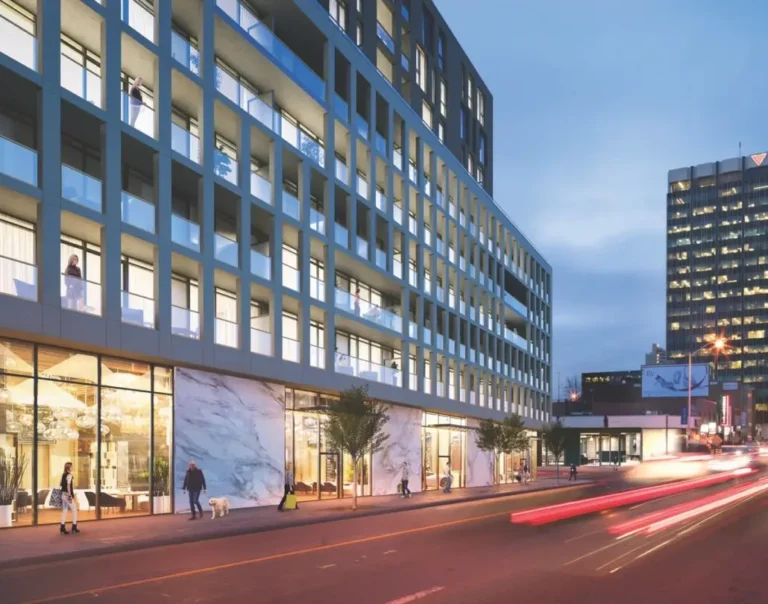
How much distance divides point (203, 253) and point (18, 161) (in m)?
7.82

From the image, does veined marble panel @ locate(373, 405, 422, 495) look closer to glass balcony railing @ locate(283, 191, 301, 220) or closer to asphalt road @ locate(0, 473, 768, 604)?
glass balcony railing @ locate(283, 191, 301, 220)

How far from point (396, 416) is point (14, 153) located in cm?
2625

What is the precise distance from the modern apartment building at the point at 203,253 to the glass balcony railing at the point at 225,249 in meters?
0.21

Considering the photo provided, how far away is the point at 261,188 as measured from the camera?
31.1m

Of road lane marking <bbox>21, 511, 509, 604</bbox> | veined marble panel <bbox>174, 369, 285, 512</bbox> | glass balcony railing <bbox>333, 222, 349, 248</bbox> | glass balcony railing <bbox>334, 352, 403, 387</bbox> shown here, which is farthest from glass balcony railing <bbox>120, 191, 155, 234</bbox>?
glass balcony railing <bbox>334, 352, 403, 387</bbox>

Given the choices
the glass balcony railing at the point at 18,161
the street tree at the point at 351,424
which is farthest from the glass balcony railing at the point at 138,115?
the street tree at the point at 351,424

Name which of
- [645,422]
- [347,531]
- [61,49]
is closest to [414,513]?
[347,531]

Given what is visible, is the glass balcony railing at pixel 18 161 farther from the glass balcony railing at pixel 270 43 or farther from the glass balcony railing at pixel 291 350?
the glass balcony railing at pixel 291 350

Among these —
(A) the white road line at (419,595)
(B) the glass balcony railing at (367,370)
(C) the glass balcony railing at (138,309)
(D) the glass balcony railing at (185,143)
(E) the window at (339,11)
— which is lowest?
(A) the white road line at (419,595)

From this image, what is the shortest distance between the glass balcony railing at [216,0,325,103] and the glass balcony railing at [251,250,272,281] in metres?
7.44

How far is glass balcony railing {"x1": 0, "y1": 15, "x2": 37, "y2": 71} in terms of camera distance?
796 inches

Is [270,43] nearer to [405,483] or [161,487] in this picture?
[161,487]

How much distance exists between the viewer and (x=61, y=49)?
76.6 feet

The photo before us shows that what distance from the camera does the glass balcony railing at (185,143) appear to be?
1040 inches
